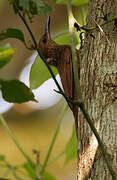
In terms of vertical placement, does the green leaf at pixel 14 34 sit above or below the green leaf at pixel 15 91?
above

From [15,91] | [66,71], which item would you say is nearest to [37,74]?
[15,91]

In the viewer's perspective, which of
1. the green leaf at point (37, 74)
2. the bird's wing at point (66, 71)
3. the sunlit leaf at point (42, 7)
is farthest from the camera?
the bird's wing at point (66, 71)

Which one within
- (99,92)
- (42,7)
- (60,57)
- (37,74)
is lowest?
(60,57)

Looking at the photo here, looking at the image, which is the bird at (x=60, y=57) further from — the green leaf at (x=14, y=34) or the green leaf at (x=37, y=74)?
the green leaf at (x=14, y=34)

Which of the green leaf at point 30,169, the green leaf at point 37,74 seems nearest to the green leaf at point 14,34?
the green leaf at point 37,74

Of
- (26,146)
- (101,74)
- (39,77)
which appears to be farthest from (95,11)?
(26,146)

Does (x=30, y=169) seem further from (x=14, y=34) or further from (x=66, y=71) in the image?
(x=14, y=34)

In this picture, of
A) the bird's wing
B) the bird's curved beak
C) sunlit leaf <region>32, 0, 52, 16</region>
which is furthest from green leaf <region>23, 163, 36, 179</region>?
sunlit leaf <region>32, 0, 52, 16</region>
